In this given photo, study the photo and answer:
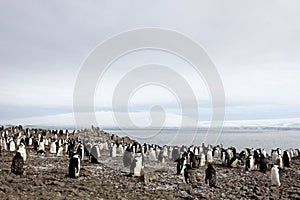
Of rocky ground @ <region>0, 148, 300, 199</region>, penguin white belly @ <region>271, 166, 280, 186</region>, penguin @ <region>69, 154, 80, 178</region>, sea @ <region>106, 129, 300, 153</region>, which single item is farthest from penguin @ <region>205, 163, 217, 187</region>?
sea @ <region>106, 129, 300, 153</region>

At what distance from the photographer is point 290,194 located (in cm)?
1252

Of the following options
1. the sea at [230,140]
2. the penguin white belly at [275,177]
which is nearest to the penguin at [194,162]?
the penguin white belly at [275,177]

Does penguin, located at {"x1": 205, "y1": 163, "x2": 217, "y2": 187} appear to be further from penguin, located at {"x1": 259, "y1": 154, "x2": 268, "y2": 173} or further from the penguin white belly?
penguin, located at {"x1": 259, "y1": 154, "x2": 268, "y2": 173}

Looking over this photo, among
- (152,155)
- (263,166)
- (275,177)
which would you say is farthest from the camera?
(152,155)

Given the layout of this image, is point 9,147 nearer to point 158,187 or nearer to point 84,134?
point 158,187

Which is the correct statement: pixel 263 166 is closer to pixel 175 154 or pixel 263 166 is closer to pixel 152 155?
pixel 175 154

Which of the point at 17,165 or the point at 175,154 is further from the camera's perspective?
the point at 175,154

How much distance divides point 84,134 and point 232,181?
1120 inches

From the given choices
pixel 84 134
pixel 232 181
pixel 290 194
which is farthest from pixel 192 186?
pixel 84 134

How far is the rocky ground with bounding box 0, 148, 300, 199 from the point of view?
10680 millimetres

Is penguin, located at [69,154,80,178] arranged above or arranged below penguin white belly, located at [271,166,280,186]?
above

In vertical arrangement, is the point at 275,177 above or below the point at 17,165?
below

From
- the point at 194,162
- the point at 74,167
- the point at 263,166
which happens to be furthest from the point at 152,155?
the point at 74,167

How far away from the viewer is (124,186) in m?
12.5
